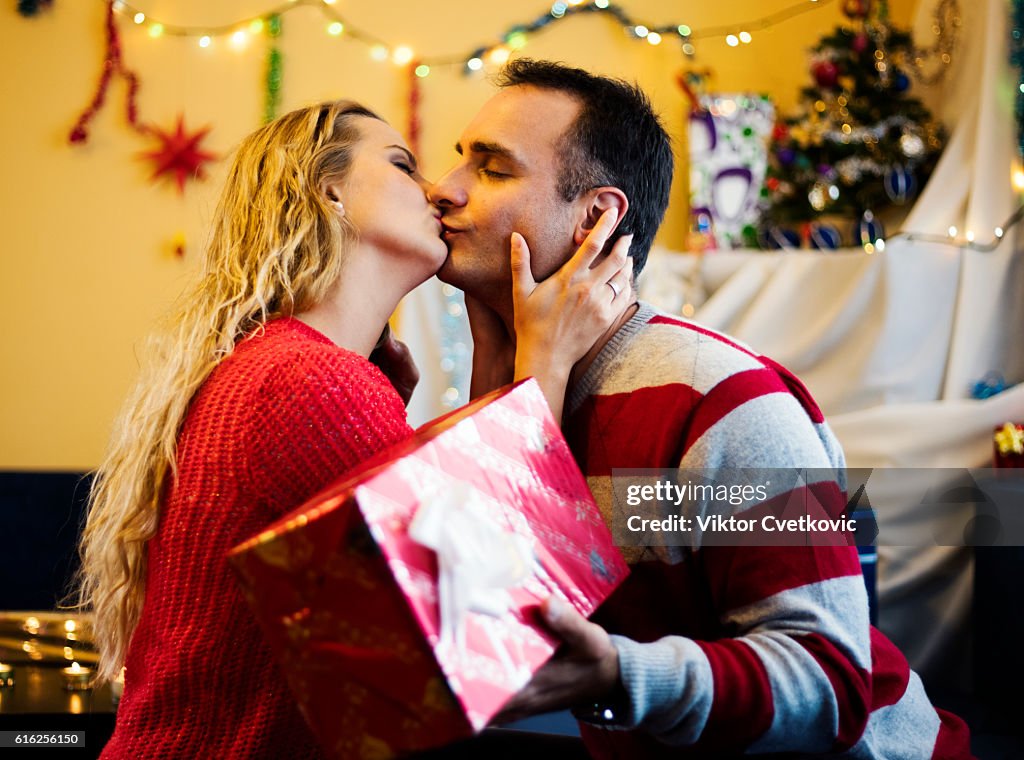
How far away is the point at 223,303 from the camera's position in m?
1.24

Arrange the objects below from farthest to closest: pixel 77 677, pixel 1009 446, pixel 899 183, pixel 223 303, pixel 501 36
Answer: pixel 501 36, pixel 899 183, pixel 1009 446, pixel 77 677, pixel 223 303

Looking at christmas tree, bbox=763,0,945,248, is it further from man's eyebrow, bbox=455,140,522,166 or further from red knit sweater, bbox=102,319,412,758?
red knit sweater, bbox=102,319,412,758

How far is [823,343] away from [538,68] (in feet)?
5.39

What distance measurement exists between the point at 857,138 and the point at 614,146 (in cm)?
180

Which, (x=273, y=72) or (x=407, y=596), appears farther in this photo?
(x=273, y=72)

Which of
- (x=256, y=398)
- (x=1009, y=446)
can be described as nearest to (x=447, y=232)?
(x=256, y=398)

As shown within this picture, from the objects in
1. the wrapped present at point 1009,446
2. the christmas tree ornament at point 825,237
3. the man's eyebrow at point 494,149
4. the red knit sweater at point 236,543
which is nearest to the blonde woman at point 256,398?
the red knit sweater at point 236,543

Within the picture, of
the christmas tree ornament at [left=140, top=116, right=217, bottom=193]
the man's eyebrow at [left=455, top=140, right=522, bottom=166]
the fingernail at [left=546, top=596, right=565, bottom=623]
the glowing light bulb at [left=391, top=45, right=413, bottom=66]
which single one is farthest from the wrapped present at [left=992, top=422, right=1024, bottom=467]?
the christmas tree ornament at [left=140, top=116, right=217, bottom=193]

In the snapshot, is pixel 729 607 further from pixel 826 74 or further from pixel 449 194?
pixel 826 74

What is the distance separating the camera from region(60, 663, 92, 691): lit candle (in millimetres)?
1964

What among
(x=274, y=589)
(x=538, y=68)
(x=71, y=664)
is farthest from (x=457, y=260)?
(x=71, y=664)

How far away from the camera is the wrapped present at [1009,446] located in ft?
7.91

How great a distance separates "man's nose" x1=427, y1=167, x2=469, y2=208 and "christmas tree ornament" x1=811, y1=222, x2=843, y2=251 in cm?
187

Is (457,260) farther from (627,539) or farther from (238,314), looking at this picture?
(627,539)
